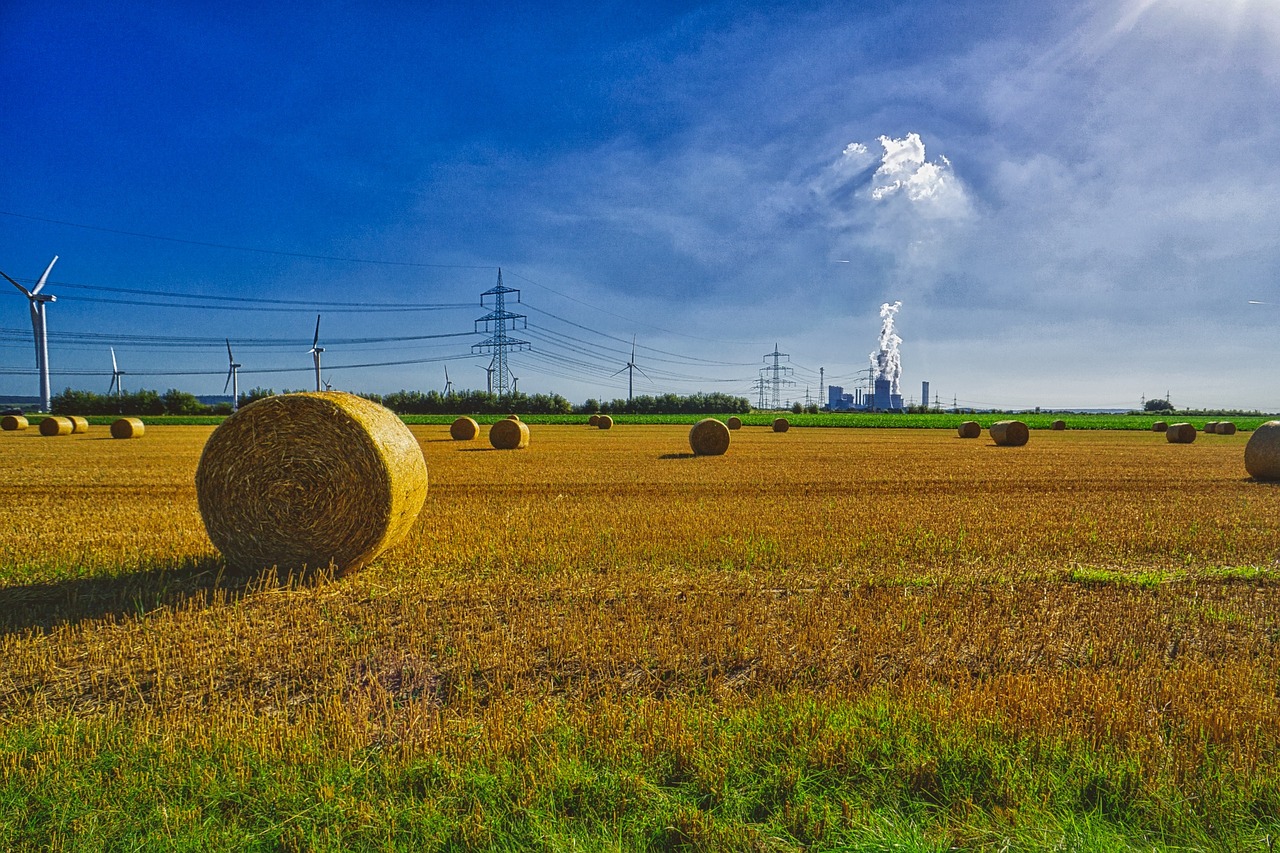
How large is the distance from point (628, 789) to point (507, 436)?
2733cm

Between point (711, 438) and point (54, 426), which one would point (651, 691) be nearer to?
point (711, 438)

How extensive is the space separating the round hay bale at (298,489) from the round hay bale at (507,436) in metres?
21.4

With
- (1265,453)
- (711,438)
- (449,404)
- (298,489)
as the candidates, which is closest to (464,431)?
(711,438)

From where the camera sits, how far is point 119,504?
499 inches

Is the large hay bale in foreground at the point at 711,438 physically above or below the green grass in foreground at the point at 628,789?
above

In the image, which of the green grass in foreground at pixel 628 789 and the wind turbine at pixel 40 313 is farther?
the wind turbine at pixel 40 313

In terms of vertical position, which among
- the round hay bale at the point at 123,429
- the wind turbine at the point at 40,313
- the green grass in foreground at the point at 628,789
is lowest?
the green grass in foreground at the point at 628,789

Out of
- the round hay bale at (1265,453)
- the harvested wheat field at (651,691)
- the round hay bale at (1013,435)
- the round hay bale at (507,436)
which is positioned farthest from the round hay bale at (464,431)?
the round hay bale at (1265,453)

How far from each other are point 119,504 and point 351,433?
8.01 m

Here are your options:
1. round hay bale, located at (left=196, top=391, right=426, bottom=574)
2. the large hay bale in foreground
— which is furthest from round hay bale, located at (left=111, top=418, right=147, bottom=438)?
round hay bale, located at (left=196, top=391, right=426, bottom=574)

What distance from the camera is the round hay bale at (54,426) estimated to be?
1606 inches

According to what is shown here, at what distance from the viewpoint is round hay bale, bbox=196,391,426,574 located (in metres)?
8.02

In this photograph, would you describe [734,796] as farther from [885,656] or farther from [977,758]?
[885,656]

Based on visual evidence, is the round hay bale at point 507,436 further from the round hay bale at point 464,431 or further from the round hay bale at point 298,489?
the round hay bale at point 298,489
